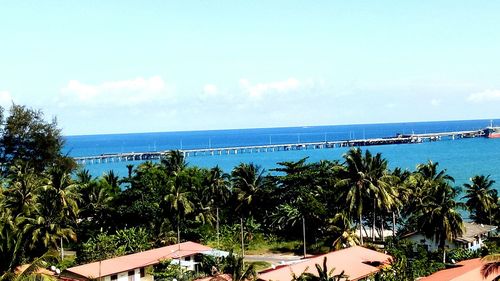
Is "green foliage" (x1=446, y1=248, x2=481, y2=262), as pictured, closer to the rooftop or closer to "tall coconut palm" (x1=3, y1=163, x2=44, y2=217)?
the rooftop

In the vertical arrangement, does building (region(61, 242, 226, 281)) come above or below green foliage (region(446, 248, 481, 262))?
above

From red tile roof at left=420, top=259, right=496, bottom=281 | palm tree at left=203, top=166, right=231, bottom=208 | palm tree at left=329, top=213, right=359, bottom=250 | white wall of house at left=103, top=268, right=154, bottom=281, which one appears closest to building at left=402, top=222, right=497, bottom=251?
palm tree at left=329, top=213, right=359, bottom=250

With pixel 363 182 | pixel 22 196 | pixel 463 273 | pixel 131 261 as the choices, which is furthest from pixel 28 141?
pixel 463 273

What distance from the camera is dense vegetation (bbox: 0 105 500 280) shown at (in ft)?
184

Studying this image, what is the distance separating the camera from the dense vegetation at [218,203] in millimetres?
55969

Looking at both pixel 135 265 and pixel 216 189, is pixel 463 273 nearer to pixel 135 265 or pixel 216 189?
pixel 135 265

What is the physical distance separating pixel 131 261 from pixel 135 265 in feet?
5.79

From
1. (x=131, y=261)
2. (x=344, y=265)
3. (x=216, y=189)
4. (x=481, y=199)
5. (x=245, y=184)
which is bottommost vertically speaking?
(x=131, y=261)

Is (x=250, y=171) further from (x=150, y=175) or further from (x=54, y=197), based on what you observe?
(x=54, y=197)

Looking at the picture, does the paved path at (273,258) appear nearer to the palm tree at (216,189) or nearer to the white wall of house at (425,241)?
the palm tree at (216,189)

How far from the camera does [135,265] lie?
48.4 metres

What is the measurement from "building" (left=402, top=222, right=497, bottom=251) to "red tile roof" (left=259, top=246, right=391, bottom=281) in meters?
14.7

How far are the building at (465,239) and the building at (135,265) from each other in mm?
23169

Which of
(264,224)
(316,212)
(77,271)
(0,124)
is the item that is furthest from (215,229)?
(0,124)
